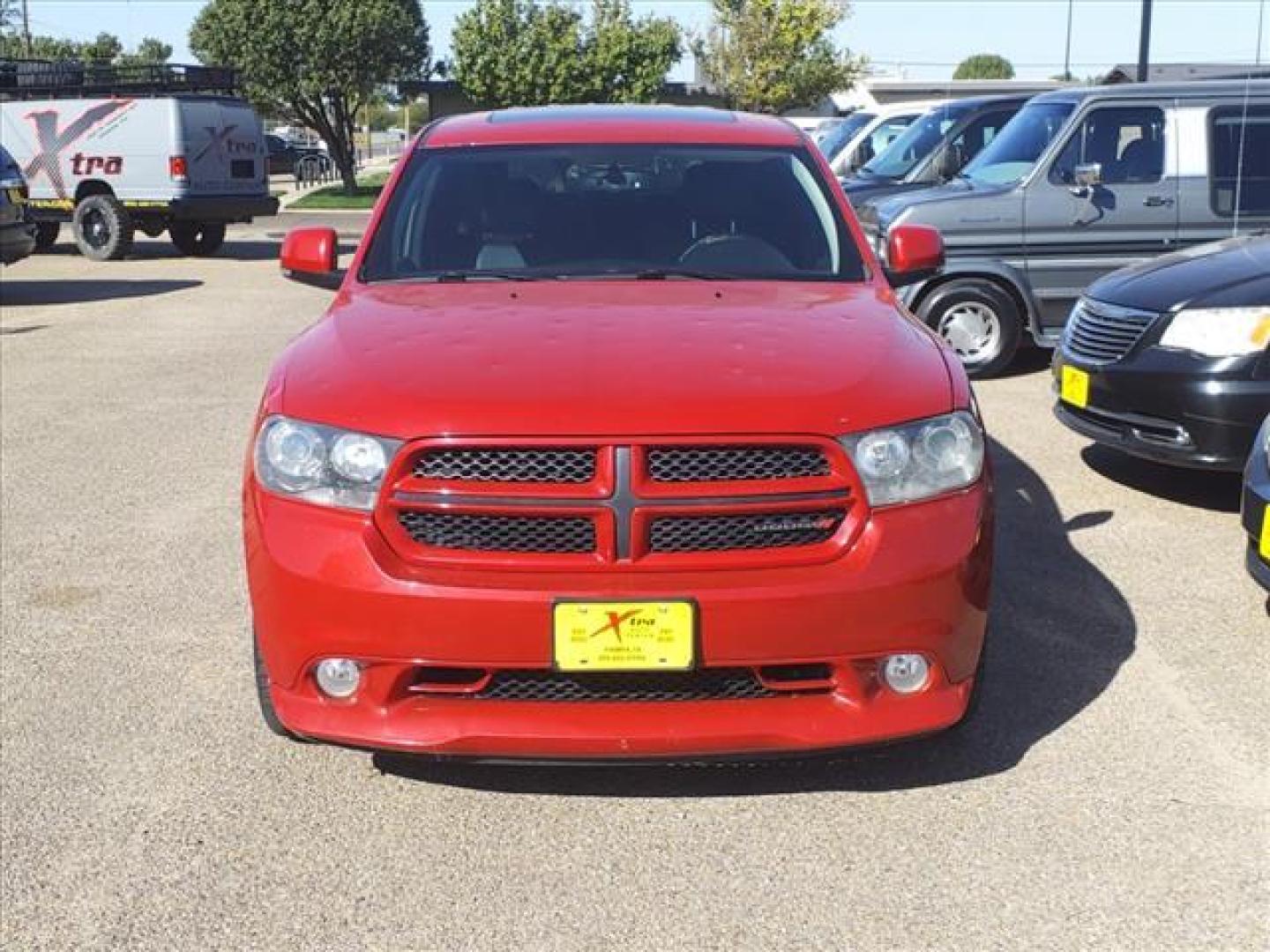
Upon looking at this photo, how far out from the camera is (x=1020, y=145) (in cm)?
954

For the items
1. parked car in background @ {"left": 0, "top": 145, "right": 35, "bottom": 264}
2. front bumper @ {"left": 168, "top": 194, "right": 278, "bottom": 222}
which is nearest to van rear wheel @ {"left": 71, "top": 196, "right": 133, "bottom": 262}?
front bumper @ {"left": 168, "top": 194, "right": 278, "bottom": 222}

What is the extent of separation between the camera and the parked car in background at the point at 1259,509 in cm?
436

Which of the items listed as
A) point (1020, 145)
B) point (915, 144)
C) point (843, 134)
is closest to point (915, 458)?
point (1020, 145)

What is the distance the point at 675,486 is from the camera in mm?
3145

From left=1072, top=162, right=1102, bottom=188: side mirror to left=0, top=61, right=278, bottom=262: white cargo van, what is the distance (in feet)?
40.3

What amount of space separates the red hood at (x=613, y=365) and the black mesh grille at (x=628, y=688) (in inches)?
22.0

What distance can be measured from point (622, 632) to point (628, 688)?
20cm

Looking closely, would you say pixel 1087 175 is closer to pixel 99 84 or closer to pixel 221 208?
pixel 221 208

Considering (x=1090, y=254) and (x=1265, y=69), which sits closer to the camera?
(x=1090, y=254)

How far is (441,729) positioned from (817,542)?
0.95m

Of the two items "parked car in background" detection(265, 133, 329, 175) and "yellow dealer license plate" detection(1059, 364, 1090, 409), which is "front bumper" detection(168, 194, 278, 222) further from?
"parked car in background" detection(265, 133, 329, 175)

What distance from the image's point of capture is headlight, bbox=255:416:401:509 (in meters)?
3.21

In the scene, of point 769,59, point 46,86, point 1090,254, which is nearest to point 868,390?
point 1090,254

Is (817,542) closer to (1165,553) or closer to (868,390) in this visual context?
(868,390)
